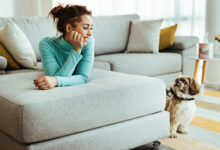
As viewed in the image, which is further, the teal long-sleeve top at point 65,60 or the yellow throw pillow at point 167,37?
the yellow throw pillow at point 167,37

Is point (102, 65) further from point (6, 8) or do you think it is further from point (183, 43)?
point (6, 8)

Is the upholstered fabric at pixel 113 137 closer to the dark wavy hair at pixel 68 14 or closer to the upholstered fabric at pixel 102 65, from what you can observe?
the dark wavy hair at pixel 68 14

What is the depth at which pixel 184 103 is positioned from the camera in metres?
2.16

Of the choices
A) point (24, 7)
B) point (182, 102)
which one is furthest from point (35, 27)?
point (24, 7)

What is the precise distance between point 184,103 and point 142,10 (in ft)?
10.9

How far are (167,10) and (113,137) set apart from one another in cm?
368

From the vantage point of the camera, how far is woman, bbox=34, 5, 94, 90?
69.7 inches

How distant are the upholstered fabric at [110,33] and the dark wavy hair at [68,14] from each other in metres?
1.50

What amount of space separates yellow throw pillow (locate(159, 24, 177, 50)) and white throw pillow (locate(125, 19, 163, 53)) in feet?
0.30

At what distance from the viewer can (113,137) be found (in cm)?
164

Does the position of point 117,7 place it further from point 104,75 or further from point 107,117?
point 107,117

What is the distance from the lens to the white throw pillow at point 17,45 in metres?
2.46

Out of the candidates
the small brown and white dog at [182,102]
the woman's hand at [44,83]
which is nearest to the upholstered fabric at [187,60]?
the small brown and white dog at [182,102]

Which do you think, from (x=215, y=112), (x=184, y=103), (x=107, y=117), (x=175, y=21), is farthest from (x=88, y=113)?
(x=175, y=21)
